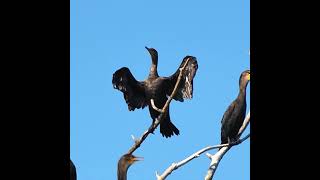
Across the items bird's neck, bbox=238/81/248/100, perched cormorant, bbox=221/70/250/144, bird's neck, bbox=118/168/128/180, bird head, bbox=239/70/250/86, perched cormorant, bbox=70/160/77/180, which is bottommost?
bird's neck, bbox=118/168/128/180

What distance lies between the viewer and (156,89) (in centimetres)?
684

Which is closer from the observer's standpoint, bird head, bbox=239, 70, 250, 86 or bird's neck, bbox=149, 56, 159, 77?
bird head, bbox=239, 70, 250, 86

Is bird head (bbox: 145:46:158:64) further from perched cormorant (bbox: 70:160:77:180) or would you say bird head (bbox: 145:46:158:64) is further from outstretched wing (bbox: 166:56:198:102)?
perched cormorant (bbox: 70:160:77:180)

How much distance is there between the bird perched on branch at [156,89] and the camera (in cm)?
650

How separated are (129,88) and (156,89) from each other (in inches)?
10.8

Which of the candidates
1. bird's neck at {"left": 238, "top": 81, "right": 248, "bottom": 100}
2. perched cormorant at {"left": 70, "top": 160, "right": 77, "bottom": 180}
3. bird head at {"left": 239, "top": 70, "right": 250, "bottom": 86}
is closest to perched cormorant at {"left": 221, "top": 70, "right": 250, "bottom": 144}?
bird's neck at {"left": 238, "top": 81, "right": 248, "bottom": 100}

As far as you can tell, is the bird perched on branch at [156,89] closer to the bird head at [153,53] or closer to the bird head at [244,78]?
the bird head at [153,53]

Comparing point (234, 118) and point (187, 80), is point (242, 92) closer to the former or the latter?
point (234, 118)

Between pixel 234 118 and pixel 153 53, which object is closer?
pixel 234 118

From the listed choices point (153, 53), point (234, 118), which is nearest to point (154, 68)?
point (153, 53)

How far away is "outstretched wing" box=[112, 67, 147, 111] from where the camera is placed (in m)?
6.69

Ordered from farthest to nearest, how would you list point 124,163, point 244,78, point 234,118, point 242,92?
point 234,118 → point 242,92 → point 244,78 → point 124,163
